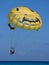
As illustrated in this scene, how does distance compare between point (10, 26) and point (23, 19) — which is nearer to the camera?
Answer: point (23, 19)

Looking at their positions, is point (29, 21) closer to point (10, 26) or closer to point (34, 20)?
point (34, 20)

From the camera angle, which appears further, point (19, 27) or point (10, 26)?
point (10, 26)

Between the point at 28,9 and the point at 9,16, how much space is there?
8.42 ft

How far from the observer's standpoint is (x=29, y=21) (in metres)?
34.8

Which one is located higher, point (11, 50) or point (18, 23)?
point (18, 23)

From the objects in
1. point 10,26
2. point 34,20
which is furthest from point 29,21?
point 10,26

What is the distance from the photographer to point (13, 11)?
117ft

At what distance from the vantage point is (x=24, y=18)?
34938 mm

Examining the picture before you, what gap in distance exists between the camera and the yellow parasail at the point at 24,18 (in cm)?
3450

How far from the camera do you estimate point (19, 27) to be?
34.4 meters

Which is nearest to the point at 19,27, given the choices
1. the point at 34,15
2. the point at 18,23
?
the point at 18,23

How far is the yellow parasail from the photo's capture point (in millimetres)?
34500

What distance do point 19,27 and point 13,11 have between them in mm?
2472

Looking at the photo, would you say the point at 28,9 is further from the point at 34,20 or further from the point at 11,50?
the point at 11,50
